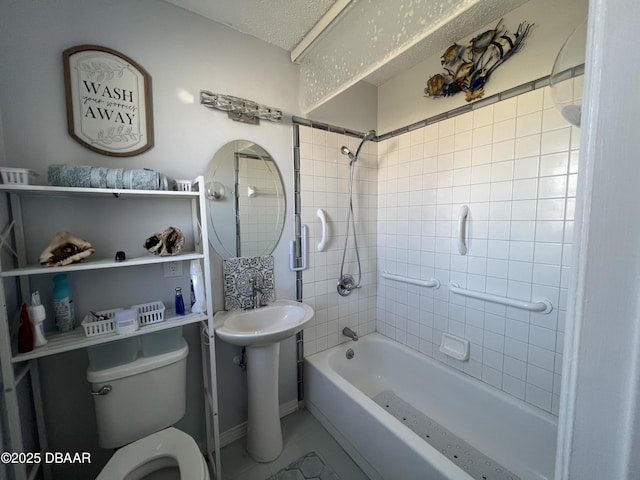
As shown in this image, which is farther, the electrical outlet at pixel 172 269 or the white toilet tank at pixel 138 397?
the electrical outlet at pixel 172 269

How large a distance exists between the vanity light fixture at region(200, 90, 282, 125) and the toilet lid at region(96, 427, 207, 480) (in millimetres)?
1693

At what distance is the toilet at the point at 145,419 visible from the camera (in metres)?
1.00

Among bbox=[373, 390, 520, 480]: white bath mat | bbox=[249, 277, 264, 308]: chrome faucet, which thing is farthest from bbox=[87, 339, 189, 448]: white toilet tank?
bbox=[373, 390, 520, 480]: white bath mat

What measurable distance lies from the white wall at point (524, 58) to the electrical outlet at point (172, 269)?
1.95m

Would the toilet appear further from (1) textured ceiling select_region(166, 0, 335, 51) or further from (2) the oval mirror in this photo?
(1) textured ceiling select_region(166, 0, 335, 51)

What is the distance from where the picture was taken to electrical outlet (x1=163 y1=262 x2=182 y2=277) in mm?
1363

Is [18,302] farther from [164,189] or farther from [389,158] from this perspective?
[389,158]

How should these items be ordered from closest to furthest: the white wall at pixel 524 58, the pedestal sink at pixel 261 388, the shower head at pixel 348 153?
the white wall at pixel 524 58 < the pedestal sink at pixel 261 388 < the shower head at pixel 348 153

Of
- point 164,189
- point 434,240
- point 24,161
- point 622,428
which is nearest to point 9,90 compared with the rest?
point 24,161

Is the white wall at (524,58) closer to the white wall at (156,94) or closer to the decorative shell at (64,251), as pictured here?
the white wall at (156,94)

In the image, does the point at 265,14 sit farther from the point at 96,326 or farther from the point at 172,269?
the point at 96,326

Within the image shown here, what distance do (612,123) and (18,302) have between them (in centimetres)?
186

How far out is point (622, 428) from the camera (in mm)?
287

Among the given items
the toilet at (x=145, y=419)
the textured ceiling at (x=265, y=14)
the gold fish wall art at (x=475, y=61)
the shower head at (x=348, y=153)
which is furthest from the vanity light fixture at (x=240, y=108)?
the toilet at (x=145, y=419)
